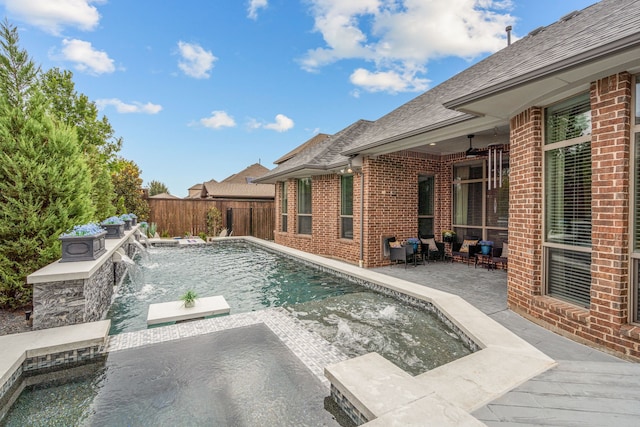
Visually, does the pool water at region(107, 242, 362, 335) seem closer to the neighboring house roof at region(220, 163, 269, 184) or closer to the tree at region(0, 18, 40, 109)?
the tree at region(0, 18, 40, 109)

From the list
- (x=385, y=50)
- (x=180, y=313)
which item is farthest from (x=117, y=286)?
(x=385, y=50)

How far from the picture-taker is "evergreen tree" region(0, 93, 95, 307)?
4223mm

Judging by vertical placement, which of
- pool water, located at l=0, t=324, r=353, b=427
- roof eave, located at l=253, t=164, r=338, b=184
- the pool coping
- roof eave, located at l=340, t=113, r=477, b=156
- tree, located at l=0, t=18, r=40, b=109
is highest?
tree, located at l=0, t=18, r=40, b=109

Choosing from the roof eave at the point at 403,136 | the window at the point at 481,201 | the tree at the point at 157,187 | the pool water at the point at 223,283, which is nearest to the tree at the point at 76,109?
the pool water at the point at 223,283

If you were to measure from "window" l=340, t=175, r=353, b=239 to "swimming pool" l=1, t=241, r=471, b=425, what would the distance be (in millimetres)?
1654

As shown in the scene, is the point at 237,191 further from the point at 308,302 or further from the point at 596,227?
the point at 596,227

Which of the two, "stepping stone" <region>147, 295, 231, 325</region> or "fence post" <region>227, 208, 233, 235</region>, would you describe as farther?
"fence post" <region>227, 208, 233, 235</region>

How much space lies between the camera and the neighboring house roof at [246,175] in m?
31.2

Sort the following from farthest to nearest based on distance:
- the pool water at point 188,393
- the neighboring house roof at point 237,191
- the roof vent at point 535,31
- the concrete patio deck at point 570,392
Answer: the neighboring house roof at point 237,191
the roof vent at point 535,31
the pool water at point 188,393
the concrete patio deck at point 570,392

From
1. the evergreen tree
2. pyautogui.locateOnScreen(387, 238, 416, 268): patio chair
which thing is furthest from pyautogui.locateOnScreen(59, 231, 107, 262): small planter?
pyautogui.locateOnScreen(387, 238, 416, 268): patio chair

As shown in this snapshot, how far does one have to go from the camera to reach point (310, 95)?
19953mm

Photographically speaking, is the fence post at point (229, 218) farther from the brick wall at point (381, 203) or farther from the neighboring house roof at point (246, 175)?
the neighboring house roof at point (246, 175)

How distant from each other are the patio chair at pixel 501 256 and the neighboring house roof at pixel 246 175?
25.5 m

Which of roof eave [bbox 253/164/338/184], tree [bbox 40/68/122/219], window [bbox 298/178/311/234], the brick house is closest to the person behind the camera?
the brick house
